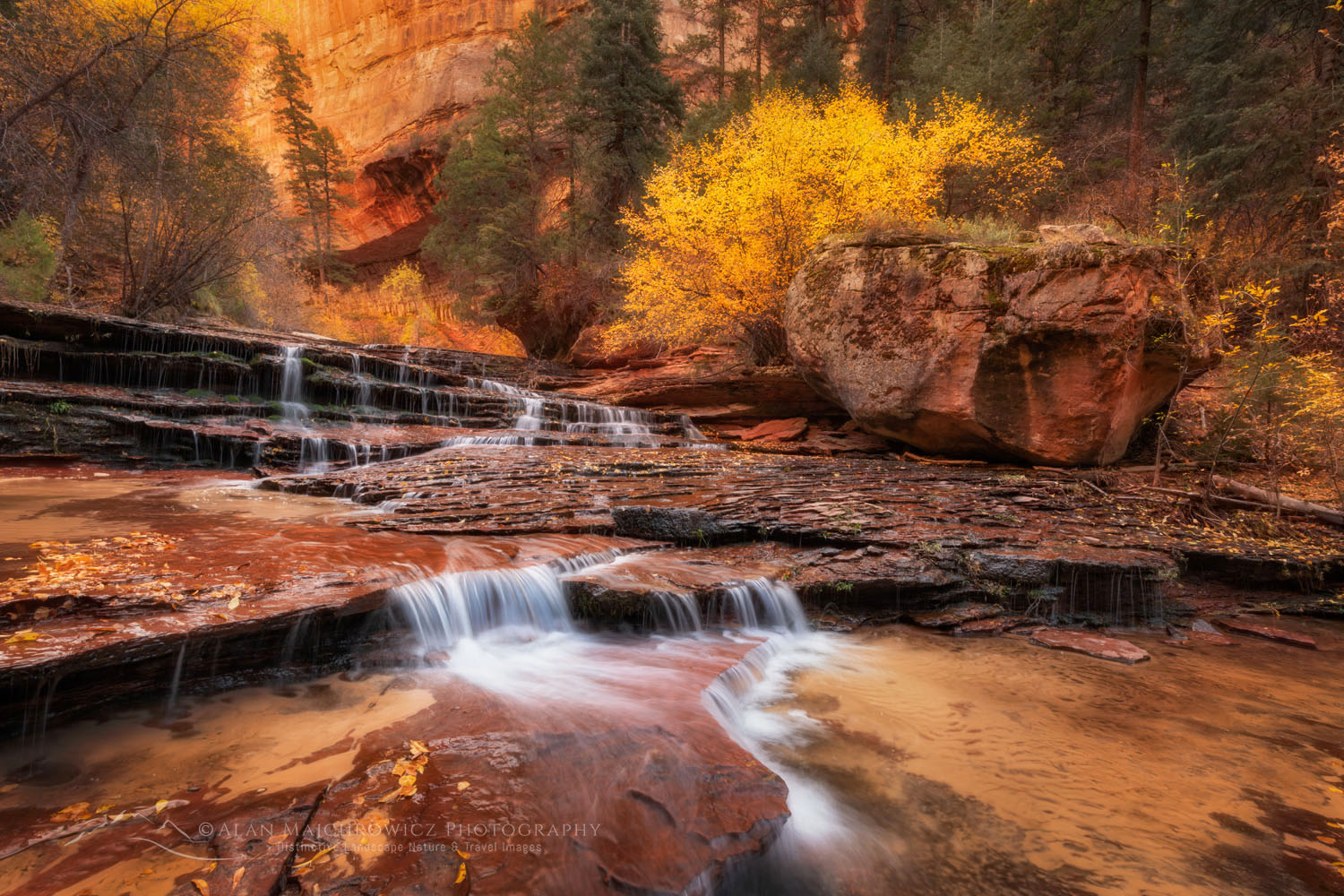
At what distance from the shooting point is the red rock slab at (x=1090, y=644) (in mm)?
4215

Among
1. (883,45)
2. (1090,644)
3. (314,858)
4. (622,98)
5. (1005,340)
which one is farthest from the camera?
(883,45)

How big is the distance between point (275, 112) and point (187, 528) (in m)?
40.0

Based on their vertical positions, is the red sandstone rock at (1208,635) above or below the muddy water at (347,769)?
below

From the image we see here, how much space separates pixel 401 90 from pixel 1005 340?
4081 cm

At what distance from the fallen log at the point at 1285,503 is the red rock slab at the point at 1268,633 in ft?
6.38

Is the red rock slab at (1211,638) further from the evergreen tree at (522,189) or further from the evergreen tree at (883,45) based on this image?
the evergreen tree at (883,45)

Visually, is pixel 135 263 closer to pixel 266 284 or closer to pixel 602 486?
pixel 266 284

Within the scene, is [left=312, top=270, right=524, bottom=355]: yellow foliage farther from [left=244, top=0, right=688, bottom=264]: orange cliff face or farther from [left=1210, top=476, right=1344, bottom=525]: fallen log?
[left=1210, top=476, right=1344, bottom=525]: fallen log

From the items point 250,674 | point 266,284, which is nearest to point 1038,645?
point 250,674

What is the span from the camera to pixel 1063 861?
2242mm

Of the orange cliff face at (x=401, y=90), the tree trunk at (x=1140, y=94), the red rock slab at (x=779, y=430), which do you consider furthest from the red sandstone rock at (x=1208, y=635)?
the orange cliff face at (x=401, y=90)

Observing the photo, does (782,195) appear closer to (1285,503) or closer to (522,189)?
(1285,503)

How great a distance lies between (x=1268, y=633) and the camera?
15.3 feet

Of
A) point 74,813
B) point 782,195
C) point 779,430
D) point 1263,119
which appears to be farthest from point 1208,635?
point 1263,119
